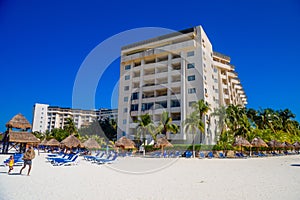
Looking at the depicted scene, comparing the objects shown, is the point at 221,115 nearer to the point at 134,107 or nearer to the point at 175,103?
the point at 175,103

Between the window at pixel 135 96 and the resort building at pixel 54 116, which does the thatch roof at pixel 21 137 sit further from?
the resort building at pixel 54 116

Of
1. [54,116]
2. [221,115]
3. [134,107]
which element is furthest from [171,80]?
→ [54,116]

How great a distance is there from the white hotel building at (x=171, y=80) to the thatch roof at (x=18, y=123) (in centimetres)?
2096

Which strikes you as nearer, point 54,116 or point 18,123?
point 18,123

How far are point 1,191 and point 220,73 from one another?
1851 inches

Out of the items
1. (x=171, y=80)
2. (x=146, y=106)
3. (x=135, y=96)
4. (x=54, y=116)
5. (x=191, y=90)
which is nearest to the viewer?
(x=191, y=90)

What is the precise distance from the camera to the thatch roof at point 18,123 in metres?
22.4

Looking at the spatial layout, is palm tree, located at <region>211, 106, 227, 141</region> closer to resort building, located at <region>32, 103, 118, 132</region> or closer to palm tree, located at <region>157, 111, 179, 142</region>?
palm tree, located at <region>157, 111, 179, 142</region>

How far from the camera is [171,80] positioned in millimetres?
40656

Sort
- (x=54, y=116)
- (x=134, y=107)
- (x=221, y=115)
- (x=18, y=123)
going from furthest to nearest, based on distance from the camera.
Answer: (x=54, y=116), (x=134, y=107), (x=221, y=115), (x=18, y=123)

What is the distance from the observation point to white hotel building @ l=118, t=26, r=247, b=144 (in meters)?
38.5

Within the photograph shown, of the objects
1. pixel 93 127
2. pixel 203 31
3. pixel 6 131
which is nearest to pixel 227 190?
pixel 6 131

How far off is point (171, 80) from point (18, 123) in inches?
1006

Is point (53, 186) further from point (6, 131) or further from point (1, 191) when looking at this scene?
point (6, 131)
